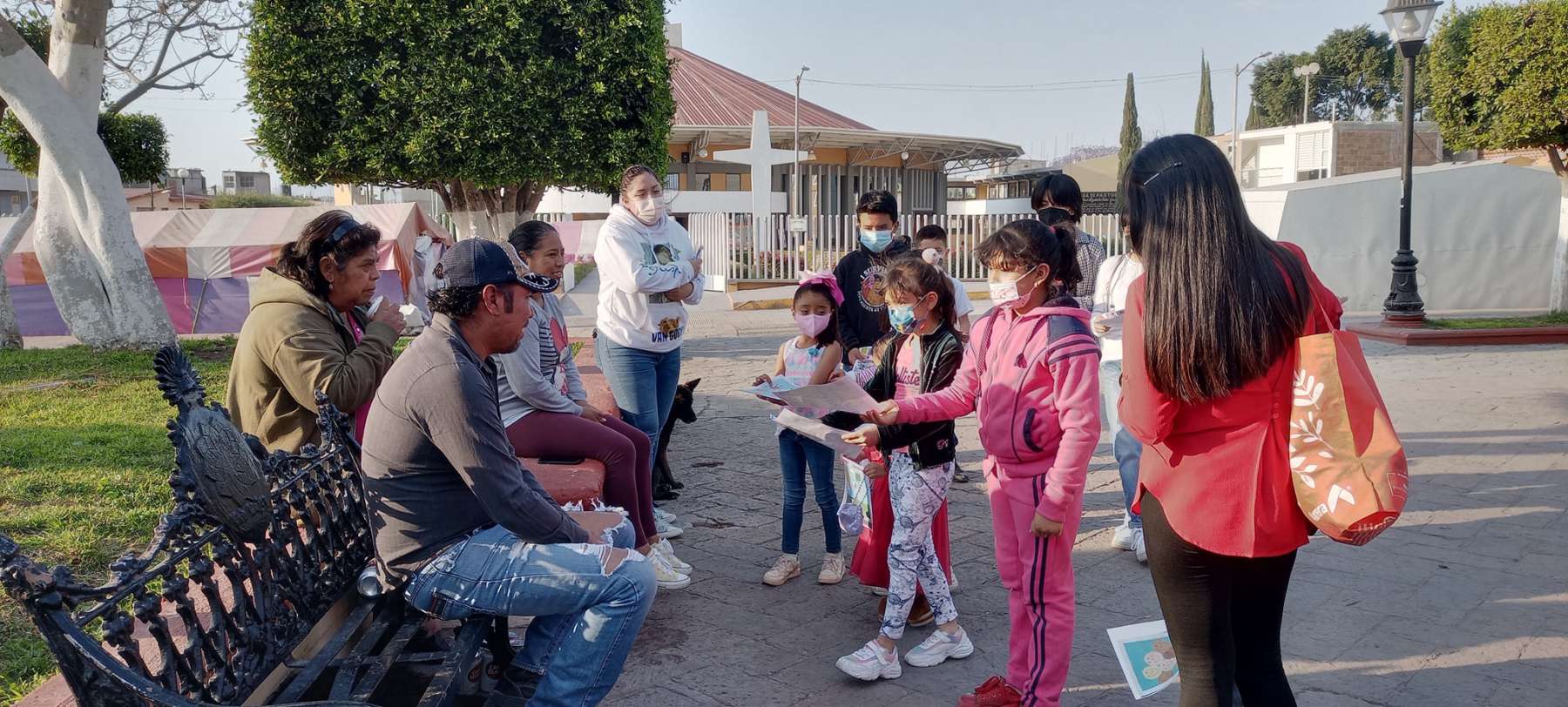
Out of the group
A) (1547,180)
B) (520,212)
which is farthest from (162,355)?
(1547,180)

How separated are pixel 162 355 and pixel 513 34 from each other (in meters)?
8.92

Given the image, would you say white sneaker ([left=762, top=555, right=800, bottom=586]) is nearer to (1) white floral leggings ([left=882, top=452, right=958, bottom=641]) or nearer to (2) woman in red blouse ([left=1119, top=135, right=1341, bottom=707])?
(1) white floral leggings ([left=882, top=452, right=958, bottom=641])

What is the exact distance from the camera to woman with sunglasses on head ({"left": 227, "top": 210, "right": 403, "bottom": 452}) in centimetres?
357

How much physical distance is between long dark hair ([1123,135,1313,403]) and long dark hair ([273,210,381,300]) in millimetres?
2730

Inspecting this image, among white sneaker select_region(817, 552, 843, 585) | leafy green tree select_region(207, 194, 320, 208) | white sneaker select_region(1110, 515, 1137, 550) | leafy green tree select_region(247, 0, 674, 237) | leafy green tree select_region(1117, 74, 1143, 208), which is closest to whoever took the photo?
white sneaker select_region(817, 552, 843, 585)

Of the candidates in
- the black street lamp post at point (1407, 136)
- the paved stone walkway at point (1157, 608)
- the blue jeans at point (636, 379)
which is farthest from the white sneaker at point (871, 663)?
the black street lamp post at point (1407, 136)

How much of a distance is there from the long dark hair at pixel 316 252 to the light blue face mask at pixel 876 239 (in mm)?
2651

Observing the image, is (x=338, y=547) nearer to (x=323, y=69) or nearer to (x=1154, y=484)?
(x=1154, y=484)

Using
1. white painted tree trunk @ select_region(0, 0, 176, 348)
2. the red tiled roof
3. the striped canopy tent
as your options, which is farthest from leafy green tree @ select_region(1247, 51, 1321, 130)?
white painted tree trunk @ select_region(0, 0, 176, 348)

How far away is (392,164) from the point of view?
11320 mm

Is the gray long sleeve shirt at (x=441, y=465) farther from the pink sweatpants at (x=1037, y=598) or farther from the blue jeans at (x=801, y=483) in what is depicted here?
the blue jeans at (x=801, y=483)

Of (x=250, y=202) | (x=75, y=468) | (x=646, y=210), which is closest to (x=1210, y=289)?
(x=646, y=210)

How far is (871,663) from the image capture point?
376cm

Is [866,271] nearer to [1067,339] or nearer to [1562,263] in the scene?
[1067,339]
